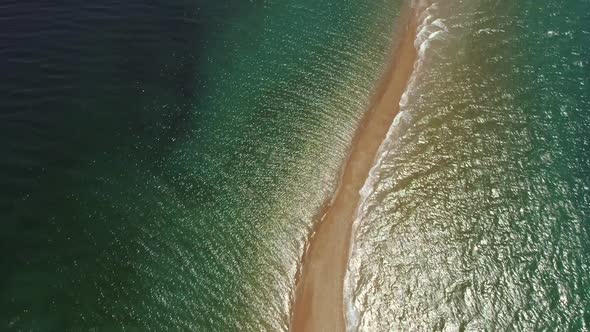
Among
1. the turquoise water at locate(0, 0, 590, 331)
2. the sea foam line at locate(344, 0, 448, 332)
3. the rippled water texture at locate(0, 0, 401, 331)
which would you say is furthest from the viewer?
the rippled water texture at locate(0, 0, 401, 331)

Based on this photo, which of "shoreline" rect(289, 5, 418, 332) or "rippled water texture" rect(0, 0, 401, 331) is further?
"rippled water texture" rect(0, 0, 401, 331)

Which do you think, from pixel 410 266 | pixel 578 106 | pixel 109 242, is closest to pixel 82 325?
pixel 109 242

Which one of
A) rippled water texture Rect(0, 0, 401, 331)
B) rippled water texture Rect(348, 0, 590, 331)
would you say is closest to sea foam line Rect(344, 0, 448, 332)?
rippled water texture Rect(348, 0, 590, 331)

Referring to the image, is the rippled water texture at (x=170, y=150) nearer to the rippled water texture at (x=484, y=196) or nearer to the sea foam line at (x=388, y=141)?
the sea foam line at (x=388, y=141)

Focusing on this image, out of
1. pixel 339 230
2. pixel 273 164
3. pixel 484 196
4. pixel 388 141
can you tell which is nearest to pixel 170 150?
pixel 273 164

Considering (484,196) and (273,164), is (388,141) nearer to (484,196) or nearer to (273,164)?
(484,196)

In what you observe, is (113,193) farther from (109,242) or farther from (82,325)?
(82,325)

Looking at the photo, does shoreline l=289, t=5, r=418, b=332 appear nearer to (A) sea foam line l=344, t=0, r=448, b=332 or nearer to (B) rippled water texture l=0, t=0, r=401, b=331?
(A) sea foam line l=344, t=0, r=448, b=332
